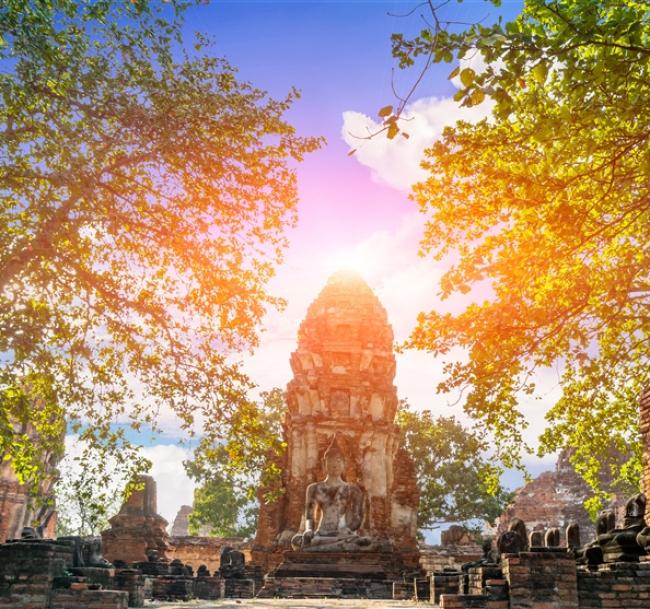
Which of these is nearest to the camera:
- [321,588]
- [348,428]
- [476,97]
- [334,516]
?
[476,97]

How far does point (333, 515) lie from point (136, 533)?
676cm

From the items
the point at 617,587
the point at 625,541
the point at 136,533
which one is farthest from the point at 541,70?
the point at 136,533

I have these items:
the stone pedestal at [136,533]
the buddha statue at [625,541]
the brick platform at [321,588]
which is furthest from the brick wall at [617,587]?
the stone pedestal at [136,533]

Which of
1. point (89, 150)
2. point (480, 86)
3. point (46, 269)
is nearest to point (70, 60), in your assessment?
point (89, 150)

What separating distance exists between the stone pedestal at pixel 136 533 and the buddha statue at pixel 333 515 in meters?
5.11

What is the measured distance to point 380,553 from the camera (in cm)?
1800

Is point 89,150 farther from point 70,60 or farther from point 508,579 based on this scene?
point 508,579

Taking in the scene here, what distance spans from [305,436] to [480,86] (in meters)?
17.8

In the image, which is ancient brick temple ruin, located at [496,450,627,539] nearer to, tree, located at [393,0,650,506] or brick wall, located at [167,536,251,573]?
brick wall, located at [167,536,251,573]

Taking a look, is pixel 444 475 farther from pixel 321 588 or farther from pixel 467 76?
pixel 467 76

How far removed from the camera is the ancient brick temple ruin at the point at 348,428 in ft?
70.4

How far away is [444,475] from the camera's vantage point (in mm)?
33625

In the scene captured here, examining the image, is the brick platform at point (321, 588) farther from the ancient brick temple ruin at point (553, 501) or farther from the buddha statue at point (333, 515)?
the ancient brick temple ruin at point (553, 501)

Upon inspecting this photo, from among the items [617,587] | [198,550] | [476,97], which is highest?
[476,97]
